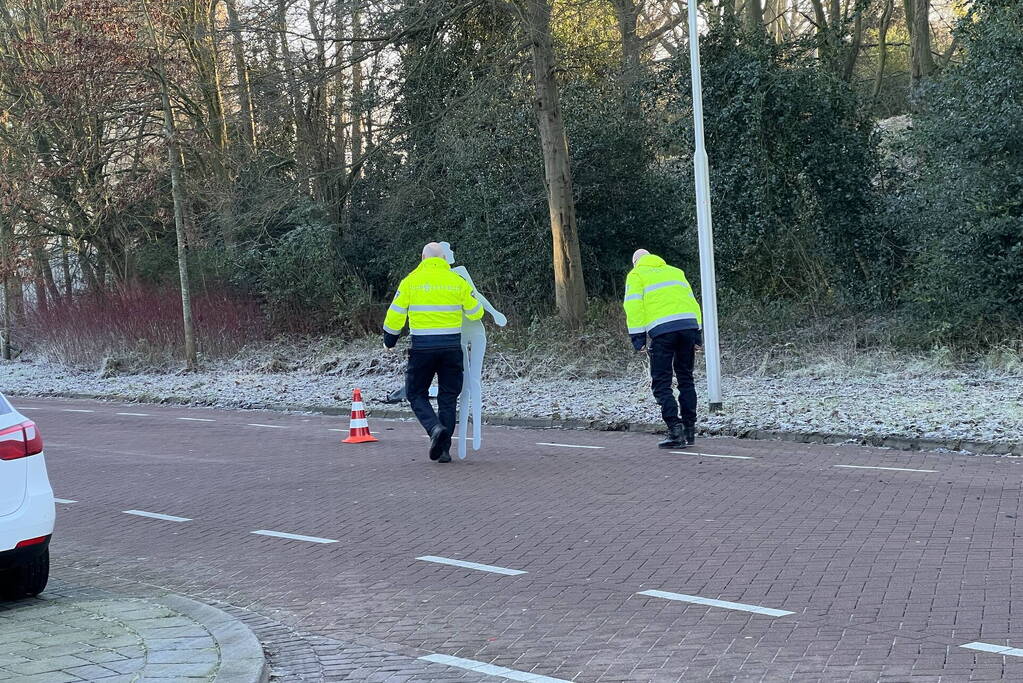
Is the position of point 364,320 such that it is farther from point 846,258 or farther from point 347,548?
point 347,548

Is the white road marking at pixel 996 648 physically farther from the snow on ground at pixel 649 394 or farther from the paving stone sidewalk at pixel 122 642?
the snow on ground at pixel 649 394

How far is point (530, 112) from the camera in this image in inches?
975

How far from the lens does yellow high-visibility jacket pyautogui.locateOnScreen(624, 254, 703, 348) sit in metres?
11.9

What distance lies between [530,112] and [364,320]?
6.83 meters

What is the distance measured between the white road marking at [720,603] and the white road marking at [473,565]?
91cm

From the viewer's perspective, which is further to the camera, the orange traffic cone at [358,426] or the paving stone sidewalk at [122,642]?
the orange traffic cone at [358,426]

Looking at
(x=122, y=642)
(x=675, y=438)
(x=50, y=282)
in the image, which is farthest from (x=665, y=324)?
(x=50, y=282)

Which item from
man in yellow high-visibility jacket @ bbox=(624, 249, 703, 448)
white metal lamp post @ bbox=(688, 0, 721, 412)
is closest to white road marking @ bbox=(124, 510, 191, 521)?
man in yellow high-visibility jacket @ bbox=(624, 249, 703, 448)

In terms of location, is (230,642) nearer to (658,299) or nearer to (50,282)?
(658,299)

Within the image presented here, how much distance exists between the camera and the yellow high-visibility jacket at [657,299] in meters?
11.9

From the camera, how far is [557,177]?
72.2ft

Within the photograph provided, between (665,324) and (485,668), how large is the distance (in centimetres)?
711

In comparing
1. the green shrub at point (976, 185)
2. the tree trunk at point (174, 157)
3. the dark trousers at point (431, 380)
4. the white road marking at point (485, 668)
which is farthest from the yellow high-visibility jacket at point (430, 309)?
the tree trunk at point (174, 157)

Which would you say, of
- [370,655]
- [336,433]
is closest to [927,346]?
[336,433]
